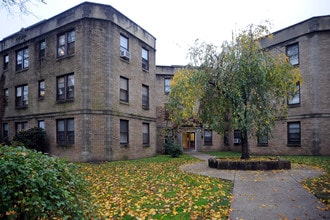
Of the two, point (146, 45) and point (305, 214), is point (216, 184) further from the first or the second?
point (146, 45)

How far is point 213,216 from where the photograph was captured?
15.5 ft

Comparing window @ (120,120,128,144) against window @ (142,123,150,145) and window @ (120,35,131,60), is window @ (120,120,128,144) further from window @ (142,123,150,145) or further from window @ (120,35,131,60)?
window @ (120,35,131,60)

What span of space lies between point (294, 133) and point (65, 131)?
17.6m

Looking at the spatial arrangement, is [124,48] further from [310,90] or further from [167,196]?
[310,90]

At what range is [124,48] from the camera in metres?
17.6

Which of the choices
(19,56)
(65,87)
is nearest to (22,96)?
(19,56)

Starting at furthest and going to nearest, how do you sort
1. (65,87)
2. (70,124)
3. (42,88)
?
(42,88) → (65,87) → (70,124)

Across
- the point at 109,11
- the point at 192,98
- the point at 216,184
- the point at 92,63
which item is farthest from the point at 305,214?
the point at 109,11

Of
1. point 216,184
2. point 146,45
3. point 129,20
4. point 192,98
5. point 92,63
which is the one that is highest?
point 129,20

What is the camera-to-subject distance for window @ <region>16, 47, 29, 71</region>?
19.1 metres

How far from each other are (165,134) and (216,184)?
15934mm

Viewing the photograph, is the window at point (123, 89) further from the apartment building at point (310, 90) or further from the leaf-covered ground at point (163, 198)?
the apartment building at point (310, 90)

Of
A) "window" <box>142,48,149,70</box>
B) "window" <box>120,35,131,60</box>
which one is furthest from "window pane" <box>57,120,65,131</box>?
"window" <box>142,48,149,70</box>

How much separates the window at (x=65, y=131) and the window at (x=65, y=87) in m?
1.53
